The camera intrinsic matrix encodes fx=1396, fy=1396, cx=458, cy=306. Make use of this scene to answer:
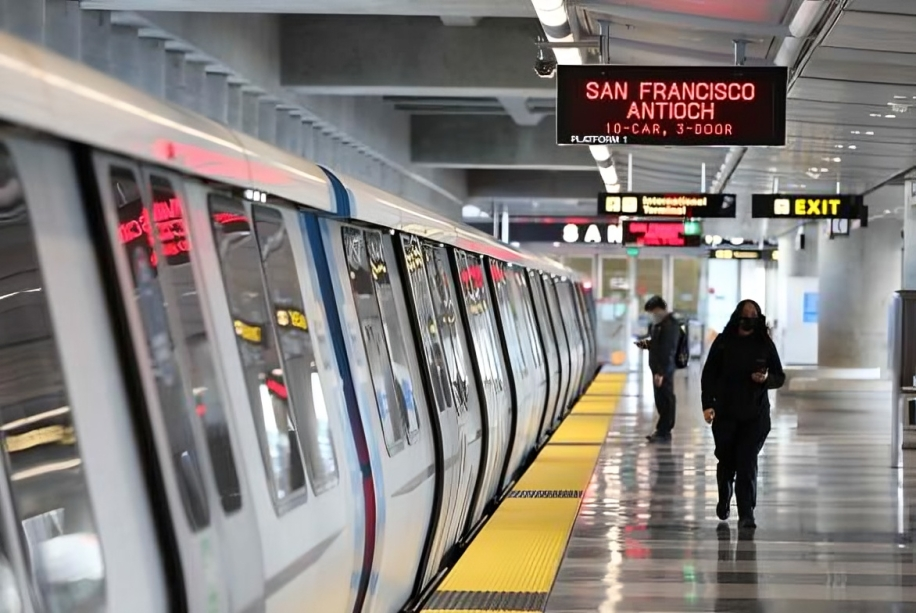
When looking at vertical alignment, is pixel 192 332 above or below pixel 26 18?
below

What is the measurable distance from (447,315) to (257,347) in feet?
14.0

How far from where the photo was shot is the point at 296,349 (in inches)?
187

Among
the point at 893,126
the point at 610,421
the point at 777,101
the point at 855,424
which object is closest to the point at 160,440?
the point at 777,101

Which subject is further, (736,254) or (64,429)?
(736,254)

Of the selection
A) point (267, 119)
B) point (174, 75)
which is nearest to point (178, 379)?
point (174, 75)

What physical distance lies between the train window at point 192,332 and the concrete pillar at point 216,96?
943 cm

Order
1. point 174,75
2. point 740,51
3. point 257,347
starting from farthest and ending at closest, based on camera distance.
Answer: point 174,75 → point 740,51 → point 257,347

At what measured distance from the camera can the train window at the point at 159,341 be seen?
330cm

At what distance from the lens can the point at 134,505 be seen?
3.20 m

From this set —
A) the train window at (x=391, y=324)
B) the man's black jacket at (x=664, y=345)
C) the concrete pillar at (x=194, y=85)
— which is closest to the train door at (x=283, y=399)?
the train window at (x=391, y=324)

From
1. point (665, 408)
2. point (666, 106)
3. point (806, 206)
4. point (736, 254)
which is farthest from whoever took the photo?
point (736, 254)

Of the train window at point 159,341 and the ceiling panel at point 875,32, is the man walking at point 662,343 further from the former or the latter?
the train window at point 159,341

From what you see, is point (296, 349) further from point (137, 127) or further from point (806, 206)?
point (806, 206)

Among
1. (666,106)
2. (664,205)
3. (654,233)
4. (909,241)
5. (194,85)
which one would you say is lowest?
(909,241)
